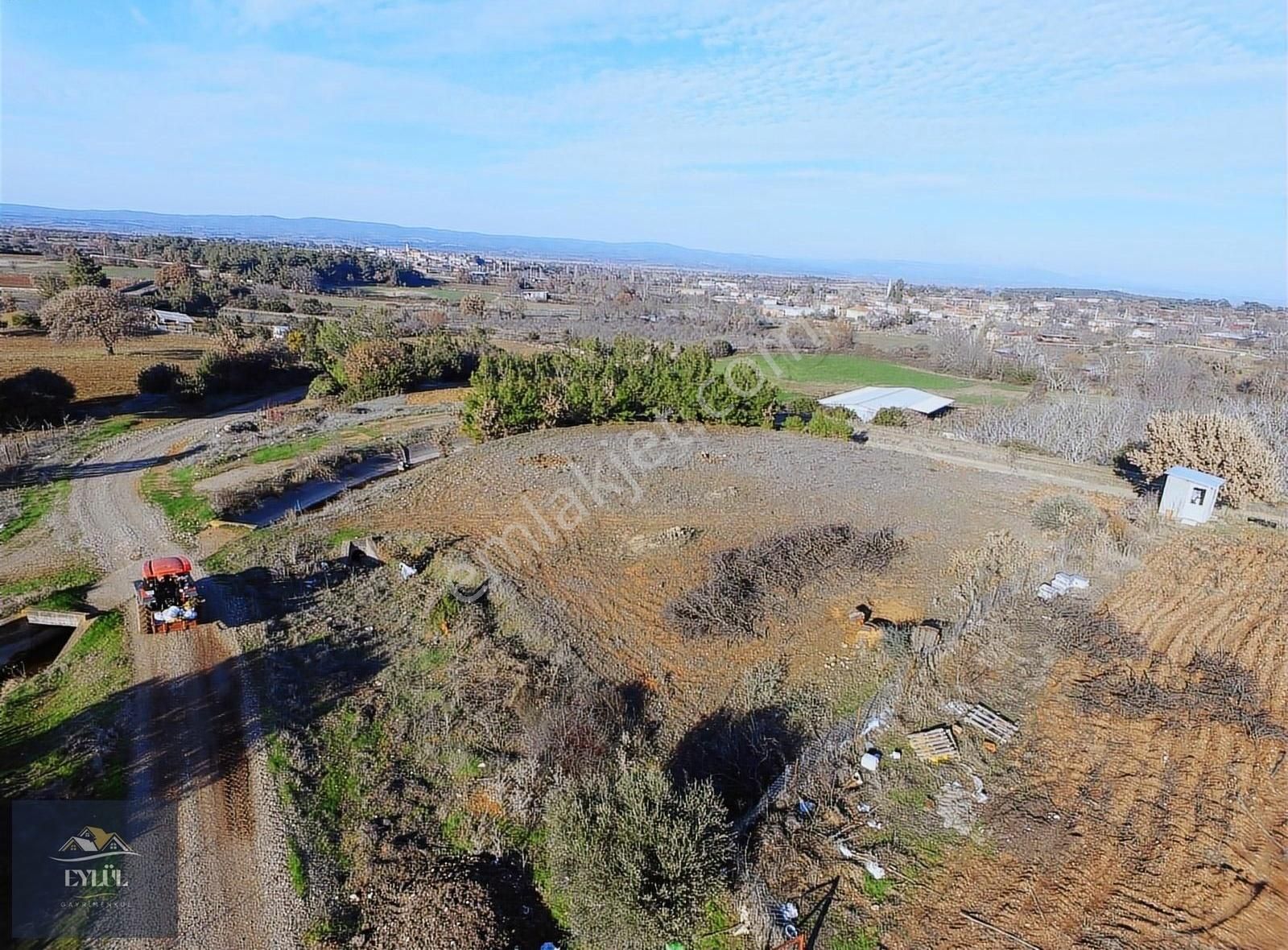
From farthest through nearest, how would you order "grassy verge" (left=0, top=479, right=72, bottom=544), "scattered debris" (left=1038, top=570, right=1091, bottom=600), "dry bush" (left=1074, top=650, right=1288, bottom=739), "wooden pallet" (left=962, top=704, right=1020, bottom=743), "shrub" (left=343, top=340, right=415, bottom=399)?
1. "shrub" (left=343, top=340, right=415, bottom=399)
2. "grassy verge" (left=0, top=479, right=72, bottom=544)
3. "scattered debris" (left=1038, top=570, right=1091, bottom=600)
4. "dry bush" (left=1074, top=650, right=1288, bottom=739)
5. "wooden pallet" (left=962, top=704, right=1020, bottom=743)

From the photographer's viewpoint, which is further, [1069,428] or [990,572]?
[1069,428]

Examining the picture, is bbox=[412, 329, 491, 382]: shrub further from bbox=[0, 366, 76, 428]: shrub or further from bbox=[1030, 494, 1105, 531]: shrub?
bbox=[1030, 494, 1105, 531]: shrub

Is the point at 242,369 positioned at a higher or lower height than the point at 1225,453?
lower

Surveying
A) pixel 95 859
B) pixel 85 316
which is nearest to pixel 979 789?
pixel 95 859

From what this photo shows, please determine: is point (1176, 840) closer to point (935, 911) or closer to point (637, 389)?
point (935, 911)

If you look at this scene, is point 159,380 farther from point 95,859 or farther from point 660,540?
point 95,859

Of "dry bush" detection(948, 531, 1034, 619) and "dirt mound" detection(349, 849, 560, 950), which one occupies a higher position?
"dry bush" detection(948, 531, 1034, 619)

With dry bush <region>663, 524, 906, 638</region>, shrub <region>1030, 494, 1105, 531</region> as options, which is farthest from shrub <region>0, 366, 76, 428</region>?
shrub <region>1030, 494, 1105, 531</region>
